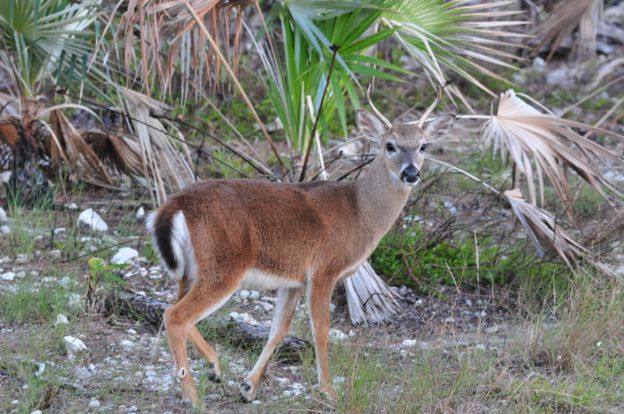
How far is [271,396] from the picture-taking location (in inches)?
215

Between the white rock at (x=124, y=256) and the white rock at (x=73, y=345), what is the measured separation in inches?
64.0

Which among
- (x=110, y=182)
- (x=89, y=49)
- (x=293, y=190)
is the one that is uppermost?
(x=89, y=49)

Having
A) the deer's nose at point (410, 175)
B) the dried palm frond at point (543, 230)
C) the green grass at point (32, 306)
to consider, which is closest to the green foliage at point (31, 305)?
the green grass at point (32, 306)

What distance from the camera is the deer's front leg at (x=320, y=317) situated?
541 cm

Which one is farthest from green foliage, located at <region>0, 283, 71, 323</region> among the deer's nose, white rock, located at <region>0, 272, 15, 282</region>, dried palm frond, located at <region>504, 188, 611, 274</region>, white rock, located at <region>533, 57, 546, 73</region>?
white rock, located at <region>533, 57, 546, 73</region>

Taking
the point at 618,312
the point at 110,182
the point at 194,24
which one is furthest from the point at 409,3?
the point at 110,182

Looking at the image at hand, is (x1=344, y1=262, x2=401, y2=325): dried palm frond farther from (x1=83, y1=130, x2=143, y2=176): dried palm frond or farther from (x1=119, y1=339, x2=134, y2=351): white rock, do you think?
(x1=83, y1=130, x2=143, y2=176): dried palm frond

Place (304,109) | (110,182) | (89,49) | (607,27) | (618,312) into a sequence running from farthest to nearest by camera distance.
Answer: (607,27) < (110,182) < (89,49) < (304,109) < (618,312)

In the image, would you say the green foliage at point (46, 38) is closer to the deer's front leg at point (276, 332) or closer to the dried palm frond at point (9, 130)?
the dried palm frond at point (9, 130)

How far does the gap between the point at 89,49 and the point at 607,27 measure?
26.4 ft

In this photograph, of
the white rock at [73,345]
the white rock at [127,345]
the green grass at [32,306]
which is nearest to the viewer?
the white rock at [73,345]

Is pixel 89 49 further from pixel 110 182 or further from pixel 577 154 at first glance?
pixel 577 154

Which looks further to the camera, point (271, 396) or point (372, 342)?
point (372, 342)

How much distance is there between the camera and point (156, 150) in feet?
25.4
